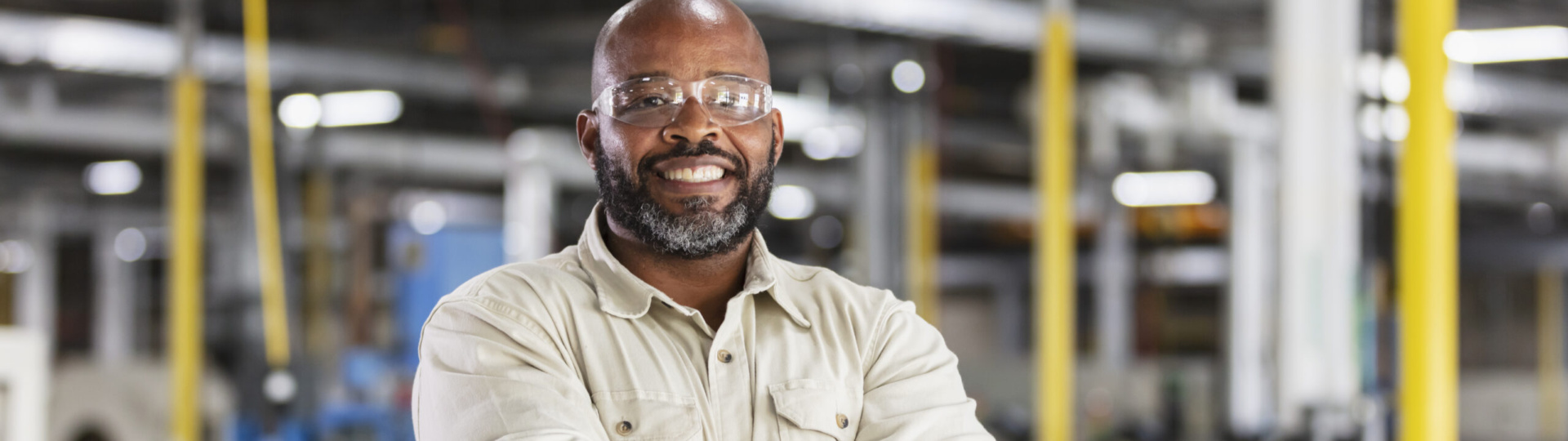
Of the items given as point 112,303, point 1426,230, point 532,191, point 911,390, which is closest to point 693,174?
point 911,390

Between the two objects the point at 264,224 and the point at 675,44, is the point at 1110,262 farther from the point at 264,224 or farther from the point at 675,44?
the point at 675,44

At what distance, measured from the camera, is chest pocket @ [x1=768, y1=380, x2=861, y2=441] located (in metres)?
1.55

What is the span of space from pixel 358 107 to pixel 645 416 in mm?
9469

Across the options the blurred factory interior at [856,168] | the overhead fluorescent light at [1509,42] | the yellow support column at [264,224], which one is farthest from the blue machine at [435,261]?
the overhead fluorescent light at [1509,42]

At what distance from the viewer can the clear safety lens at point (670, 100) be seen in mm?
1588

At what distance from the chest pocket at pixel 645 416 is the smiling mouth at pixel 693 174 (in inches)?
9.1

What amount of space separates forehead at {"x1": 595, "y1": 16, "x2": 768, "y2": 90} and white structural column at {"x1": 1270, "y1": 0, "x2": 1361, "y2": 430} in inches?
145

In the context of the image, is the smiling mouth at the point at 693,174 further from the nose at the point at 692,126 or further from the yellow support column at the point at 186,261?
the yellow support column at the point at 186,261

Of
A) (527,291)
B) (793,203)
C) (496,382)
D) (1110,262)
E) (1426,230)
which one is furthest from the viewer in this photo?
(793,203)

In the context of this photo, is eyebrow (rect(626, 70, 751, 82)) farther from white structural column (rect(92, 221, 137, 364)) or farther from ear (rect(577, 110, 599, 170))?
white structural column (rect(92, 221, 137, 364))

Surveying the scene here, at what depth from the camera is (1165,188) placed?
15.0 metres

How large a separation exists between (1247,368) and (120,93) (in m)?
8.70

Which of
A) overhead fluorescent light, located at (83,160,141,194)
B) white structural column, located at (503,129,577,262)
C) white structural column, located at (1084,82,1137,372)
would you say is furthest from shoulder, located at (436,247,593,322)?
overhead fluorescent light, located at (83,160,141,194)

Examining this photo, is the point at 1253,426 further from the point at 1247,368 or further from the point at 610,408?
the point at 610,408
